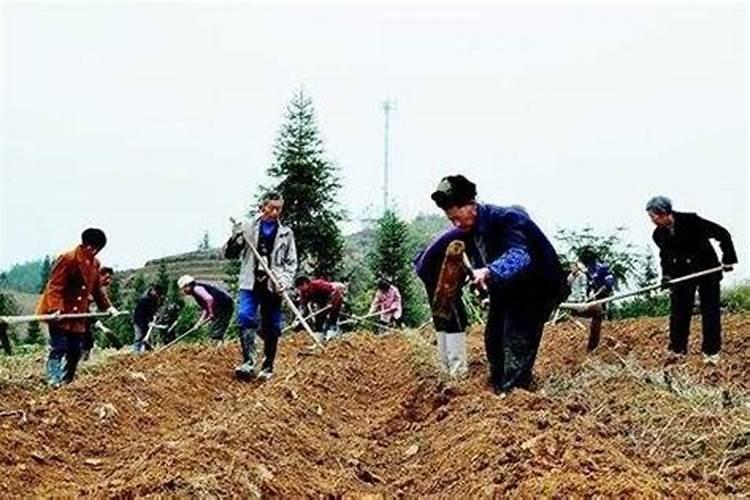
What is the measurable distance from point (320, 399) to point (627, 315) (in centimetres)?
1814

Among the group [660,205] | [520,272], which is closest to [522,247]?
[520,272]

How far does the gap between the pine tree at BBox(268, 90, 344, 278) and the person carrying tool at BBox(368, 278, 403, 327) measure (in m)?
13.6

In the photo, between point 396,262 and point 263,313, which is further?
point 396,262

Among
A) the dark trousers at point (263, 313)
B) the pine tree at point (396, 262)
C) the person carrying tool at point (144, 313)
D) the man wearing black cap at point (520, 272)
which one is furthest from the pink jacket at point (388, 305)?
the pine tree at point (396, 262)

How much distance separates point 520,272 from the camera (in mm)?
7125

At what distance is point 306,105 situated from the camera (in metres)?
39.7

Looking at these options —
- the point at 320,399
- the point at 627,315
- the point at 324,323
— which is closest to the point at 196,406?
the point at 320,399

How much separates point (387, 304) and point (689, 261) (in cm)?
1258

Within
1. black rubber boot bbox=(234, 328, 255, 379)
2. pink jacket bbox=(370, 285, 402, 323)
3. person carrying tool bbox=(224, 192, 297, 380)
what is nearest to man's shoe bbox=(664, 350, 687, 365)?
person carrying tool bbox=(224, 192, 297, 380)

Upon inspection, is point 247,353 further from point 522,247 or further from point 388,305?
point 388,305

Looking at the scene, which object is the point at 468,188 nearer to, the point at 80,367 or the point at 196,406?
the point at 196,406

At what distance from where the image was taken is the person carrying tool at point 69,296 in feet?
31.8

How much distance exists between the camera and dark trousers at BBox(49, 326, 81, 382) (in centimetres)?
974

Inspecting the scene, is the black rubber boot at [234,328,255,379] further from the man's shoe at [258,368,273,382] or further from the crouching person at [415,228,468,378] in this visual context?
the crouching person at [415,228,468,378]
